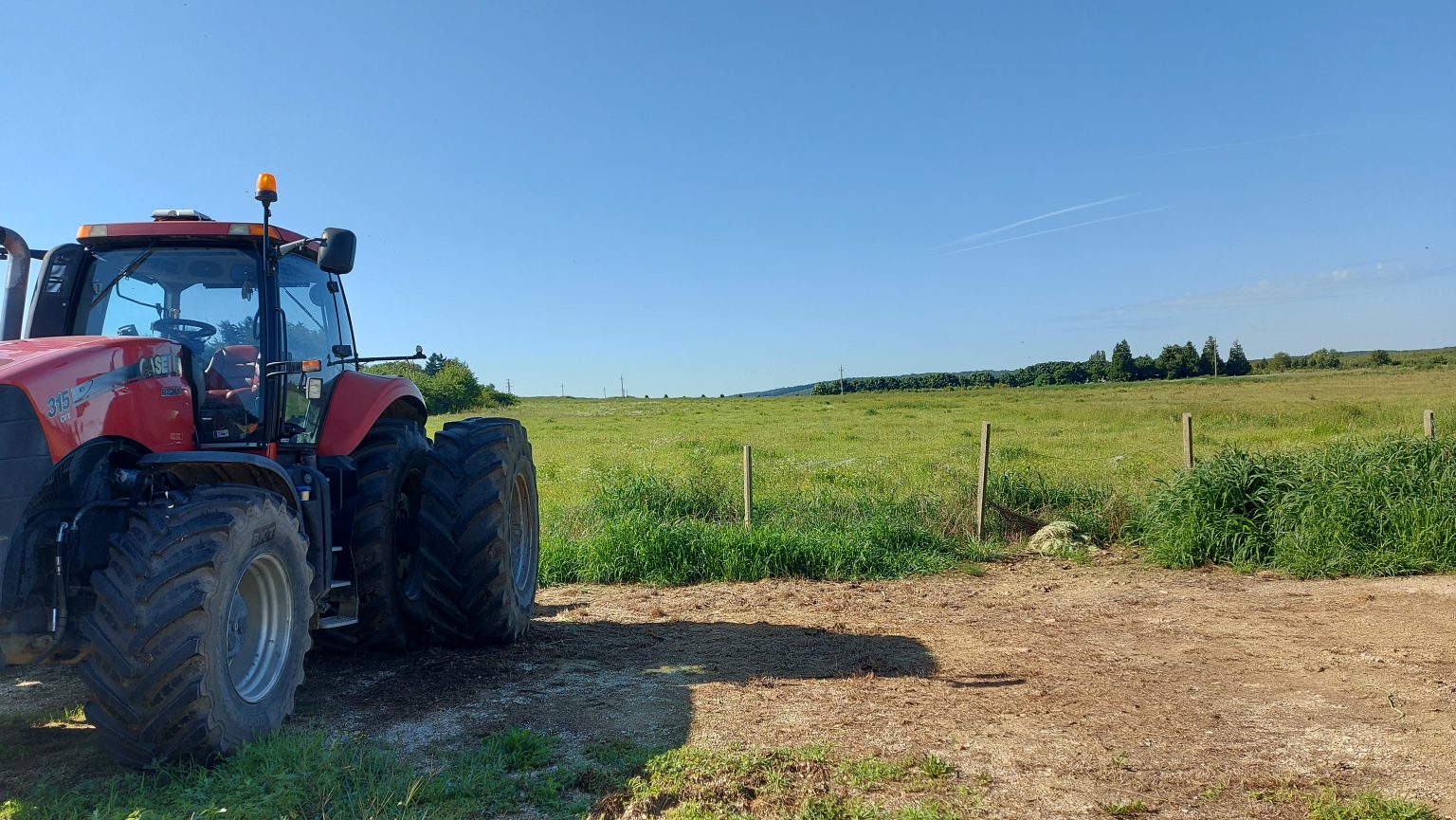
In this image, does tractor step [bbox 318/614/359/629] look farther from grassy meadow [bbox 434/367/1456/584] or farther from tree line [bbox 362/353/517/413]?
tree line [bbox 362/353/517/413]

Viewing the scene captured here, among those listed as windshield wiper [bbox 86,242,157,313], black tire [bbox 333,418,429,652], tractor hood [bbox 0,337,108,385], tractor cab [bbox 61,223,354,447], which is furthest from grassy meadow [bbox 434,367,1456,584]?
tractor hood [bbox 0,337,108,385]

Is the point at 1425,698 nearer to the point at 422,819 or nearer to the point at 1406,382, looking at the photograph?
the point at 422,819

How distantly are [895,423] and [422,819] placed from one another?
1350 inches

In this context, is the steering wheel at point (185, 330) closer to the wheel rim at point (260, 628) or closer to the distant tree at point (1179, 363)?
the wheel rim at point (260, 628)

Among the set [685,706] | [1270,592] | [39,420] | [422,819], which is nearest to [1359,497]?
[1270,592]

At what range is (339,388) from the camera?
5.54m

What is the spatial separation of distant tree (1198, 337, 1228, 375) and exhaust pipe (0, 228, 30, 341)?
85.8 m

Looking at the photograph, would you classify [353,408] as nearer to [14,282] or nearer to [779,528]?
[14,282]

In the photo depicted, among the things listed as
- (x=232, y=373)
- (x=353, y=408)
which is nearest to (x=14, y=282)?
(x=232, y=373)

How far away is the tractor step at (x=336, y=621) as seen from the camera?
4717 mm

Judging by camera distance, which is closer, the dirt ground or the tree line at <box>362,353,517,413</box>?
the dirt ground

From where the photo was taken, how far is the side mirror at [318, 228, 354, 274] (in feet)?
14.4

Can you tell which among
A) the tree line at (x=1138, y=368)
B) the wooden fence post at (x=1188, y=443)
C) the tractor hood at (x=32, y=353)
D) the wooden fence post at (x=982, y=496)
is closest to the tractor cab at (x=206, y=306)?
the tractor hood at (x=32, y=353)

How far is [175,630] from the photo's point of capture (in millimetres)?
3418
